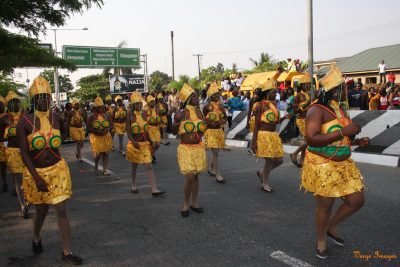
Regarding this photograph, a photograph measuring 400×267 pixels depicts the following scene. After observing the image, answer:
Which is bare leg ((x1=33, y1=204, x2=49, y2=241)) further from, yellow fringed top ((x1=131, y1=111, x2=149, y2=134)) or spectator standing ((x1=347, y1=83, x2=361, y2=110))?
spectator standing ((x1=347, y1=83, x2=361, y2=110))

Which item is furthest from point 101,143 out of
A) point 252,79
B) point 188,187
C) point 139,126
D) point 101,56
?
point 101,56

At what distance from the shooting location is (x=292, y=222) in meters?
5.28

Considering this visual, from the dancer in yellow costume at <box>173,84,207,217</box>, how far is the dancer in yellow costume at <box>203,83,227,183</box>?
5.78 ft

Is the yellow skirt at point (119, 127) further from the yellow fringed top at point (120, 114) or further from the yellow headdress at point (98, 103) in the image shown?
the yellow headdress at point (98, 103)

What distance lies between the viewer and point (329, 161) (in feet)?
13.1

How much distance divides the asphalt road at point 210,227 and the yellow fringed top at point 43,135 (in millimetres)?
1326

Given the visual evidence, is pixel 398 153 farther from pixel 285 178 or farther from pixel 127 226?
pixel 127 226

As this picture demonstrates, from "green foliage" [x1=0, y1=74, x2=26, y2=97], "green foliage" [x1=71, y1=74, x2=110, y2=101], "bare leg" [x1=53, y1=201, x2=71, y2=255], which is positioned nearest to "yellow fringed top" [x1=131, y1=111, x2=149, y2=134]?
"bare leg" [x1=53, y1=201, x2=71, y2=255]

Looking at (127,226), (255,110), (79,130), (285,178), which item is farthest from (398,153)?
(79,130)

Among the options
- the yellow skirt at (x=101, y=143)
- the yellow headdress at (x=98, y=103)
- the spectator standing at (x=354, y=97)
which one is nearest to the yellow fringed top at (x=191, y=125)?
the yellow skirt at (x=101, y=143)

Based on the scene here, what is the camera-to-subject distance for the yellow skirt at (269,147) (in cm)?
693

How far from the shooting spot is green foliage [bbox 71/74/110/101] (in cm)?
5819

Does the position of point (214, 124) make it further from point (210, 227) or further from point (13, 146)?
point (13, 146)

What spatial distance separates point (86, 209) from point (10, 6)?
5729 mm
